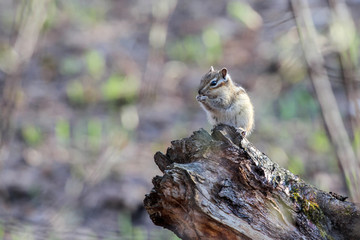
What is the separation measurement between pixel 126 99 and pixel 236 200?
4.91m

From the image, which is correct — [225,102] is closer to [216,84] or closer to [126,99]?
[216,84]

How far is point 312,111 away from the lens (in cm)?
715

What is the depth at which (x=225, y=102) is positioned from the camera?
4.01m

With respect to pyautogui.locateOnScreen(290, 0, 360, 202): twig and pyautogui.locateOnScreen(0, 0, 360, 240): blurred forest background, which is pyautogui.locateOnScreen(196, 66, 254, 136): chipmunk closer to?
pyautogui.locateOnScreen(290, 0, 360, 202): twig

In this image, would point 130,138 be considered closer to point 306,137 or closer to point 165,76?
point 165,76

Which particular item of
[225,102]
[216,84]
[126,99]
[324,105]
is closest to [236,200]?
[324,105]

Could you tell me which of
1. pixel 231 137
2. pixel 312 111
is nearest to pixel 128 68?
pixel 312 111

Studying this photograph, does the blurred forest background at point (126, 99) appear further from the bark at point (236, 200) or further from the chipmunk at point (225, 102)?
the bark at point (236, 200)

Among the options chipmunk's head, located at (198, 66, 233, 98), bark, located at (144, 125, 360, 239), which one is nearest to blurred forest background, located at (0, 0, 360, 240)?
chipmunk's head, located at (198, 66, 233, 98)

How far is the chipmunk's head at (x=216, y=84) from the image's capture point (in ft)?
13.3

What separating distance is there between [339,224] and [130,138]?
14.3 ft

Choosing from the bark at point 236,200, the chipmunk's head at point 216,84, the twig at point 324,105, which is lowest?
the bark at point 236,200

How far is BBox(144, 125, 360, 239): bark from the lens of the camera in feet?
8.46

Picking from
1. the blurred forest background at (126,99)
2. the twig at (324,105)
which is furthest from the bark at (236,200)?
the blurred forest background at (126,99)
